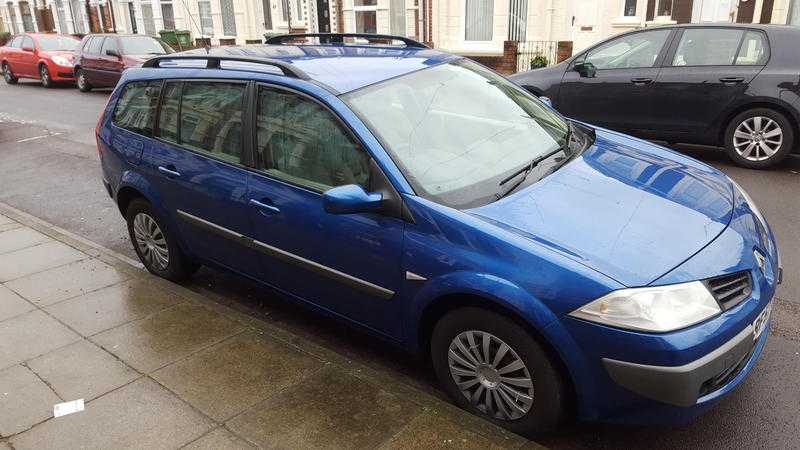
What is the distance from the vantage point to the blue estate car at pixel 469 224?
2.57 metres

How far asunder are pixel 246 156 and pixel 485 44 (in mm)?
12933

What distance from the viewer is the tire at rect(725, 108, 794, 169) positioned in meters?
6.83

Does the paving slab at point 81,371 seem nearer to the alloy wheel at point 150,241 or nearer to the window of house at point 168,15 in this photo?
the alloy wheel at point 150,241

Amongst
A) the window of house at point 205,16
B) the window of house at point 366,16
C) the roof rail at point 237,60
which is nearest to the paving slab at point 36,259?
the roof rail at point 237,60

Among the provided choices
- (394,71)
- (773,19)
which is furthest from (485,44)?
(394,71)

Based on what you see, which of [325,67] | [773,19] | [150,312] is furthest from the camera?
[773,19]

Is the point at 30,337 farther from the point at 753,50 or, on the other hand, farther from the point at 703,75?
the point at 753,50

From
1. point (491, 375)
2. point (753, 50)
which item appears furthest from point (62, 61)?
point (491, 375)

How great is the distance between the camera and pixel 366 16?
704 inches

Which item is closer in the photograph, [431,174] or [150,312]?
[431,174]

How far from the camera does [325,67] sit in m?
3.69

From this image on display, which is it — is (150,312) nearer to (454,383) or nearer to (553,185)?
(454,383)

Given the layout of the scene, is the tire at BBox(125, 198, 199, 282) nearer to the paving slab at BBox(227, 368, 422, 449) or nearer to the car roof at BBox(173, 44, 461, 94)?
the car roof at BBox(173, 44, 461, 94)

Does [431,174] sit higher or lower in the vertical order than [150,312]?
higher
